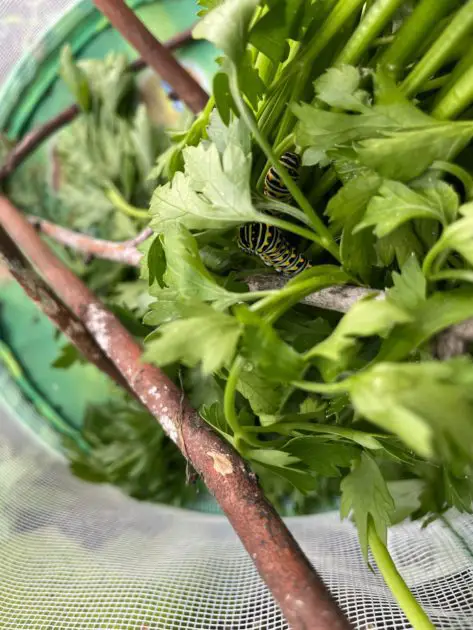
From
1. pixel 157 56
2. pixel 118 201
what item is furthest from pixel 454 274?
pixel 118 201

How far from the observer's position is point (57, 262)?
3.06ft

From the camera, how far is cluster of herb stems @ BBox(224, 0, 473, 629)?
1.29 ft

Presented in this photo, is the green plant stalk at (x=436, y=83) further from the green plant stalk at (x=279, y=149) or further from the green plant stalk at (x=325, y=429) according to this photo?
the green plant stalk at (x=325, y=429)

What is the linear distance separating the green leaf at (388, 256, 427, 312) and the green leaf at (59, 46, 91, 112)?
99cm

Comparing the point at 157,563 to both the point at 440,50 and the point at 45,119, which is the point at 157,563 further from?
the point at 45,119

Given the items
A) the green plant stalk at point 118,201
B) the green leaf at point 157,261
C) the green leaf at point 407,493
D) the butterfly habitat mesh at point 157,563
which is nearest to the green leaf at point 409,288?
the green leaf at point 157,261

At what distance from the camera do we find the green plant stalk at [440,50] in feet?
1.23

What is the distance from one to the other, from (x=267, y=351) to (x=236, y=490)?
0.19 metres

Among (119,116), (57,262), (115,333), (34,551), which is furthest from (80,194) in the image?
(34,551)

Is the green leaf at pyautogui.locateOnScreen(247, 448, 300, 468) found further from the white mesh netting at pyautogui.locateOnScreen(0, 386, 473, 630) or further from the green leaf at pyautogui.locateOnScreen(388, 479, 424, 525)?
the green leaf at pyautogui.locateOnScreen(388, 479, 424, 525)

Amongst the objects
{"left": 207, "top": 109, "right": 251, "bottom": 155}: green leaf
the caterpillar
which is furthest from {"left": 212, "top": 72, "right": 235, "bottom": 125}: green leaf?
the caterpillar

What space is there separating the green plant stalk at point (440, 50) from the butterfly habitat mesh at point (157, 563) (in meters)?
0.52

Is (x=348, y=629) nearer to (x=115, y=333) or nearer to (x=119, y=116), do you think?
(x=115, y=333)

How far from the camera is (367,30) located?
16.4 inches
